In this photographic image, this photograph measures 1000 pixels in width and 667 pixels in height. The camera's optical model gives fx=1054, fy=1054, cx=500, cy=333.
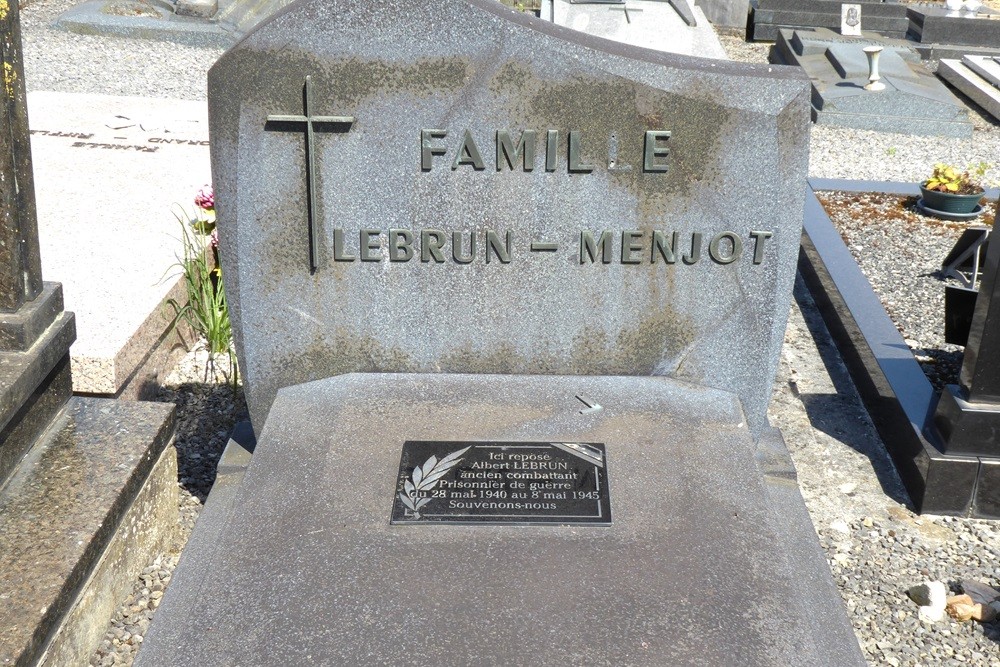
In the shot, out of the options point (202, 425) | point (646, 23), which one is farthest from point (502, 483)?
point (646, 23)

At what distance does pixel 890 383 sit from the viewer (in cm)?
467

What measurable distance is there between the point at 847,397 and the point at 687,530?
8.44ft

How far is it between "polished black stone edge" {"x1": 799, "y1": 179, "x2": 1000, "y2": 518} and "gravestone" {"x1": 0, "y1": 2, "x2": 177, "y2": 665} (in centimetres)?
286

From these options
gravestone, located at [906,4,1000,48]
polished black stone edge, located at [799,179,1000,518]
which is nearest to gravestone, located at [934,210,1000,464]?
polished black stone edge, located at [799,179,1000,518]

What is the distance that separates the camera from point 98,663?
10.4 feet

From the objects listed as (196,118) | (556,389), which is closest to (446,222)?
(556,389)

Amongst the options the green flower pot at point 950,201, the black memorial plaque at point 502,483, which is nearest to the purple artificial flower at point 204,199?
the black memorial plaque at point 502,483

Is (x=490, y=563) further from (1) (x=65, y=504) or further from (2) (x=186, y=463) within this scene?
(2) (x=186, y=463)

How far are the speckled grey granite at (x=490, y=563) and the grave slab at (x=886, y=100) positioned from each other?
7.23 meters

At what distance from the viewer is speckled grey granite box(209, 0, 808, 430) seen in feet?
9.79

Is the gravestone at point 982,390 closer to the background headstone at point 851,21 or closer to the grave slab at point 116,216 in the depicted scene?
the grave slab at point 116,216

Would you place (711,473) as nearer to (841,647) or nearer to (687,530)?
(687,530)

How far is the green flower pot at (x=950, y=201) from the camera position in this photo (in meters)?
6.95

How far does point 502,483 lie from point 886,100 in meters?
8.08
